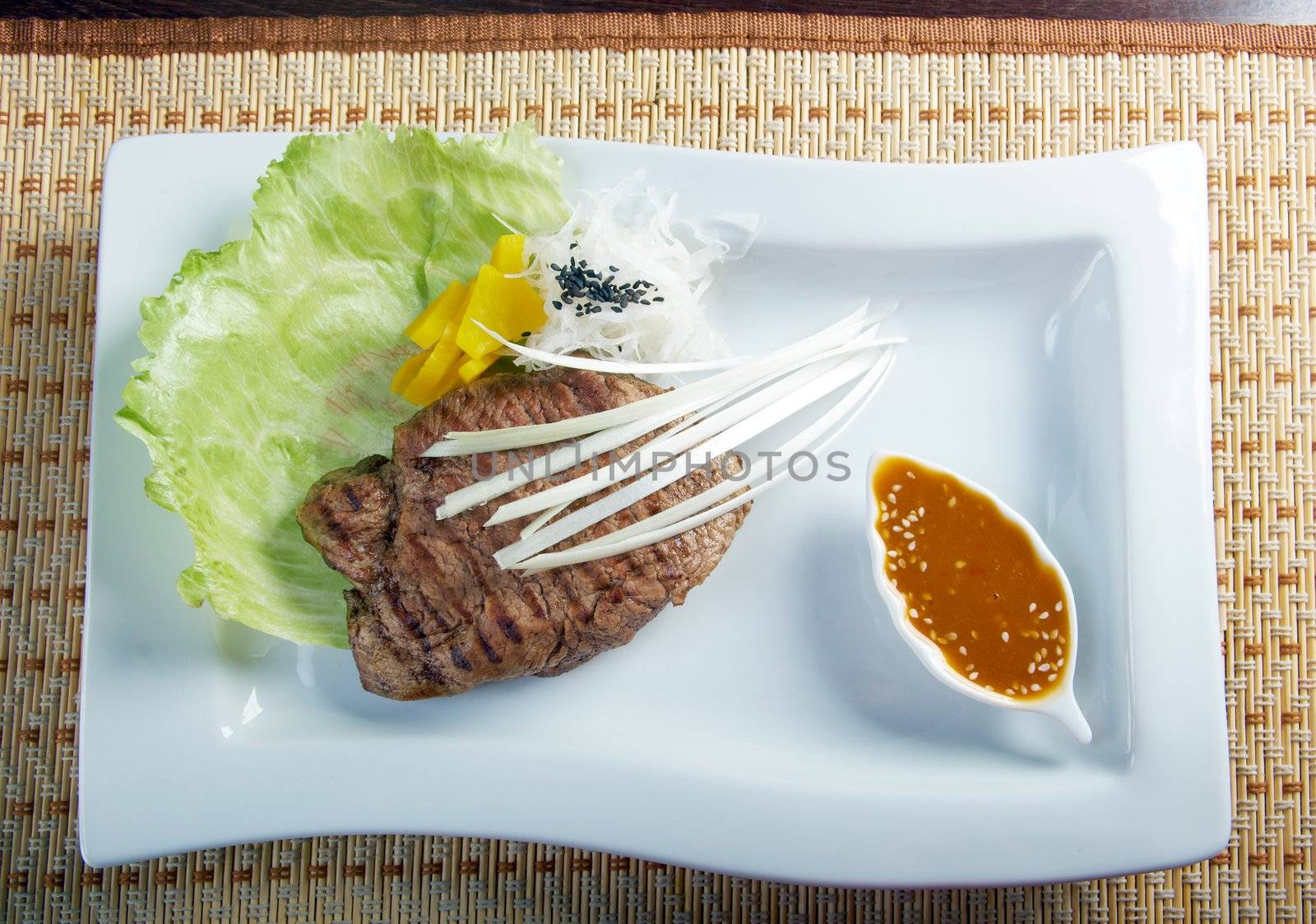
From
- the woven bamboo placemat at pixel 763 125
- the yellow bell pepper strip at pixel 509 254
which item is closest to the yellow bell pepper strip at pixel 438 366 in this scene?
the yellow bell pepper strip at pixel 509 254

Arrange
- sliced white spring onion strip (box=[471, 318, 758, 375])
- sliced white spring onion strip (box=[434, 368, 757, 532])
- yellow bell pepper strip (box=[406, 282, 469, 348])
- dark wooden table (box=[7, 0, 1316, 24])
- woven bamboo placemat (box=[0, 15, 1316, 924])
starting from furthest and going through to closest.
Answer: dark wooden table (box=[7, 0, 1316, 24]) → woven bamboo placemat (box=[0, 15, 1316, 924]) → yellow bell pepper strip (box=[406, 282, 469, 348]) → sliced white spring onion strip (box=[471, 318, 758, 375]) → sliced white spring onion strip (box=[434, 368, 757, 532])

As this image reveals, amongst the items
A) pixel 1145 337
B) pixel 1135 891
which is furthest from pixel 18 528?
pixel 1135 891

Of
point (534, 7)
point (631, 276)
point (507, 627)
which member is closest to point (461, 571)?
point (507, 627)

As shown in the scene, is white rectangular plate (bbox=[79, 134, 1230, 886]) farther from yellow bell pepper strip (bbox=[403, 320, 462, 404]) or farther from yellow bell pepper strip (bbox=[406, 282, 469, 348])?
yellow bell pepper strip (bbox=[403, 320, 462, 404])

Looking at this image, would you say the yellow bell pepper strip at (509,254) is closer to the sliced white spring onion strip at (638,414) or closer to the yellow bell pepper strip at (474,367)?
the yellow bell pepper strip at (474,367)

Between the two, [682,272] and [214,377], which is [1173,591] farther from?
[214,377]

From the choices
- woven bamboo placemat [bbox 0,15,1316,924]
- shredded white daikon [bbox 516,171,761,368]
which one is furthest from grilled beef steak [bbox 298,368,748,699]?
woven bamboo placemat [bbox 0,15,1316,924]

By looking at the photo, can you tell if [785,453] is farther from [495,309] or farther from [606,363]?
[495,309]
